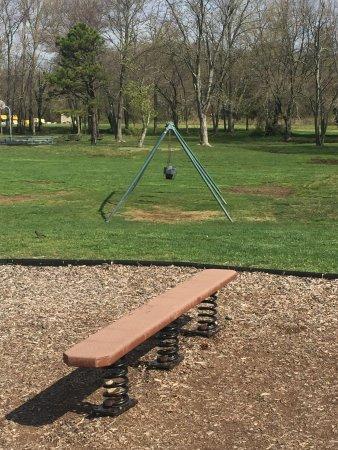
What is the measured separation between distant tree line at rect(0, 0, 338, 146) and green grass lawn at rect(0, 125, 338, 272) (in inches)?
602

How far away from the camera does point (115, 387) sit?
161 inches

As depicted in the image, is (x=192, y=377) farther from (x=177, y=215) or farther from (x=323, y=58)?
(x=323, y=58)

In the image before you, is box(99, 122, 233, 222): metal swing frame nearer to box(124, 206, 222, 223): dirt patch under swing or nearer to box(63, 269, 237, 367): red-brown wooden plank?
box(124, 206, 222, 223): dirt patch under swing

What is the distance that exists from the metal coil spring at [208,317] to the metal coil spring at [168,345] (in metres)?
0.70

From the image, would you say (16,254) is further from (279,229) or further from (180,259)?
(279,229)

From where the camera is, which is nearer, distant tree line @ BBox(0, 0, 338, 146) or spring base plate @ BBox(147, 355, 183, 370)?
spring base plate @ BBox(147, 355, 183, 370)

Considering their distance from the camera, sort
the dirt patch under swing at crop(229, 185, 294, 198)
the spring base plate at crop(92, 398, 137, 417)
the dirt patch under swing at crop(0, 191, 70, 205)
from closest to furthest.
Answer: the spring base plate at crop(92, 398, 137, 417) < the dirt patch under swing at crop(0, 191, 70, 205) < the dirt patch under swing at crop(229, 185, 294, 198)

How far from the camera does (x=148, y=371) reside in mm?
4789

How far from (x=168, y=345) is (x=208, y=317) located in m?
0.90

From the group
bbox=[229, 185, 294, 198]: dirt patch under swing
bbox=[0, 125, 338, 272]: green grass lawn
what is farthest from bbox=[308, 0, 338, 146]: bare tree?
bbox=[229, 185, 294, 198]: dirt patch under swing

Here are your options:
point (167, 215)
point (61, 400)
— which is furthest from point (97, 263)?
point (167, 215)

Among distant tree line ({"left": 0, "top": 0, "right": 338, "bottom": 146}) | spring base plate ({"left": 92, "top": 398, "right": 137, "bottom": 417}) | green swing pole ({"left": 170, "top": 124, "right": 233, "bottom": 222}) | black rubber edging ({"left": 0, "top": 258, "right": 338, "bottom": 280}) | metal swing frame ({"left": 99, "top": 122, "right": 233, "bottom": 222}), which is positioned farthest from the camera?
distant tree line ({"left": 0, "top": 0, "right": 338, "bottom": 146})

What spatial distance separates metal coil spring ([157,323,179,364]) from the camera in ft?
15.9

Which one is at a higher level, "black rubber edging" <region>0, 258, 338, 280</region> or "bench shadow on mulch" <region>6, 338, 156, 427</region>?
"black rubber edging" <region>0, 258, 338, 280</region>
